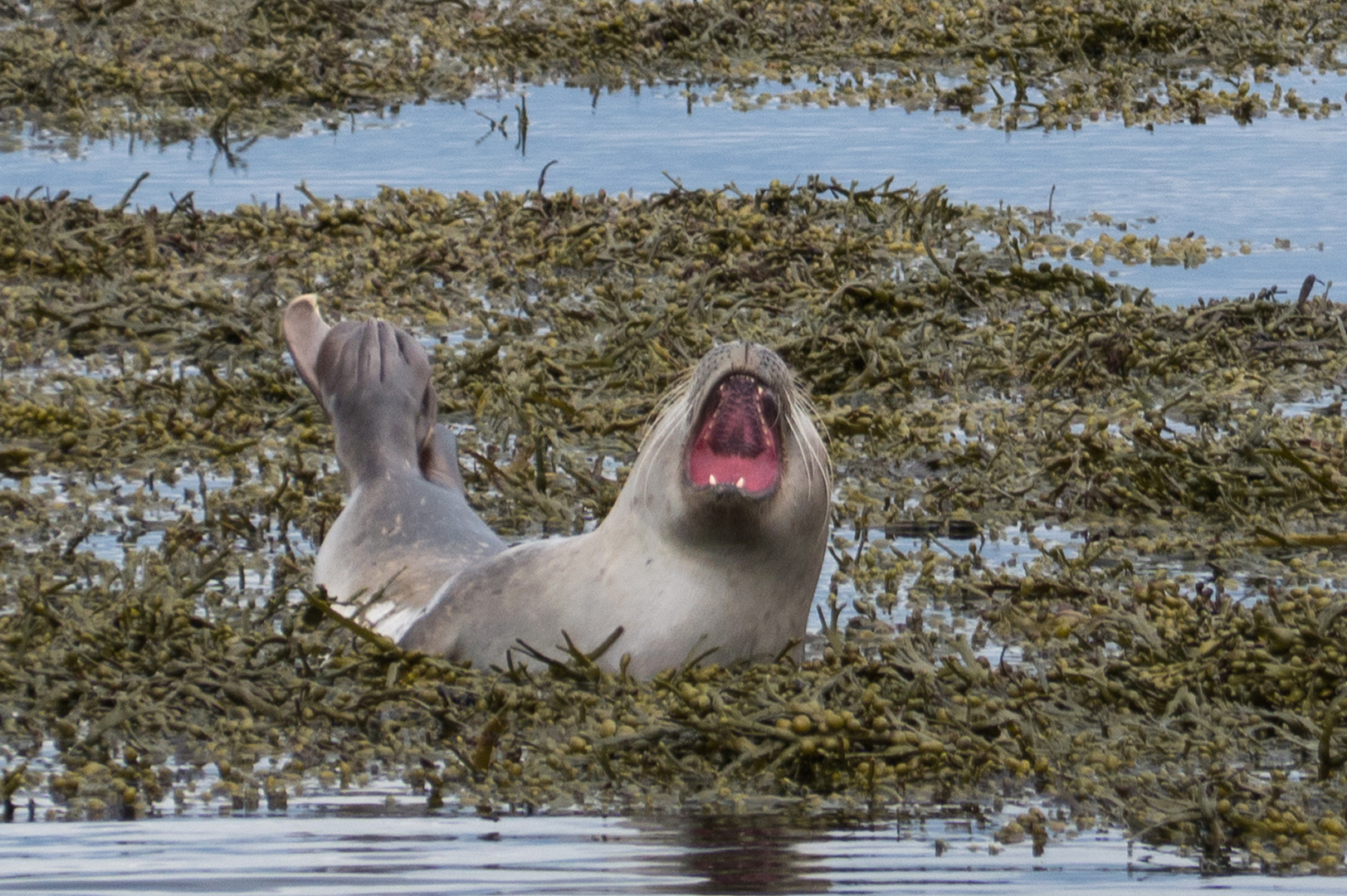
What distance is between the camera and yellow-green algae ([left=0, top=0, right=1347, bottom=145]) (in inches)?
747

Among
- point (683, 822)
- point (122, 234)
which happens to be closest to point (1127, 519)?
point (683, 822)

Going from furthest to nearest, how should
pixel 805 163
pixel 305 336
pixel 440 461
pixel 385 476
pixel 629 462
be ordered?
pixel 805 163 → pixel 629 462 → pixel 305 336 → pixel 440 461 → pixel 385 476

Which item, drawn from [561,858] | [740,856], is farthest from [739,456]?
[561,858]

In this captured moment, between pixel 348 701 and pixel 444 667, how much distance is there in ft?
1.13

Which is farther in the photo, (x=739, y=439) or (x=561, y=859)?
(x=739, y=439)

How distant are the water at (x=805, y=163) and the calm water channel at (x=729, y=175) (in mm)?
22

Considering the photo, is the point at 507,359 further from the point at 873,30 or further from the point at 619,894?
the point at 873,30

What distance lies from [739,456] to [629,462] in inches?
139

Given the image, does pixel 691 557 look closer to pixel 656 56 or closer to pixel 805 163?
pixel 805 163

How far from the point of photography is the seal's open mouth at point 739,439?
7656 mm

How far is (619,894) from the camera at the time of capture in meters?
5.70

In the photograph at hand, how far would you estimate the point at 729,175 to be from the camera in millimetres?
16922

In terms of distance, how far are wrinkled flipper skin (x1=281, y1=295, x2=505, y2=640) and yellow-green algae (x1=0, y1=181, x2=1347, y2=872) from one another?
0.28 m

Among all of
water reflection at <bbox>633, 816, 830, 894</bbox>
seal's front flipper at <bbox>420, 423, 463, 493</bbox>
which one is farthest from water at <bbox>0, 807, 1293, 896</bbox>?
seal's front flipper at <bbox>420, 423, 463, 493</bbox>
